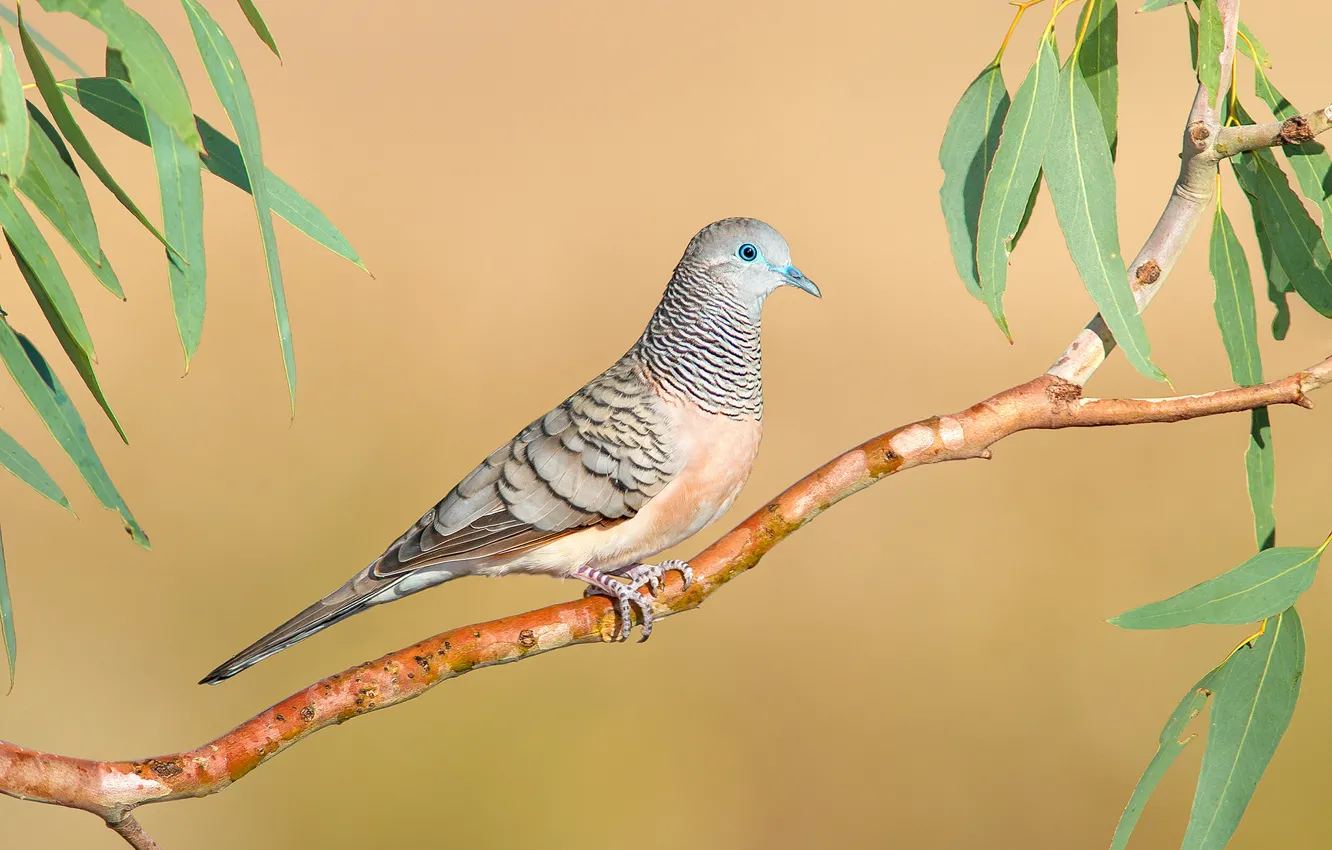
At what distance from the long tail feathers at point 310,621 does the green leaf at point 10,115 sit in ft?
2.54

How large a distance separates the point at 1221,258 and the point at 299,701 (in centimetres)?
140

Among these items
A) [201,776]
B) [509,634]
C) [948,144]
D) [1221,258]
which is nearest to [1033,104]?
[948,144]

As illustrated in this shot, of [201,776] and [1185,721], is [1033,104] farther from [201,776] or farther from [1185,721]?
[201,776]

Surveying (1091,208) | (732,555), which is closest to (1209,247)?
(1091,208)

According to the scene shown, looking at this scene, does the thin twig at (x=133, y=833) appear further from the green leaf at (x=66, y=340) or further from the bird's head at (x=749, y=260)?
the bird's head at (x=749, y=260)

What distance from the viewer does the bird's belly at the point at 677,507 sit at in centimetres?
176

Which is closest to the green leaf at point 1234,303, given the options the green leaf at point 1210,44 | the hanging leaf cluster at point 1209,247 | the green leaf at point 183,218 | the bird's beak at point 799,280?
the hanging leaf cluster at point 1209,247

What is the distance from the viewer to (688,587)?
1490mm

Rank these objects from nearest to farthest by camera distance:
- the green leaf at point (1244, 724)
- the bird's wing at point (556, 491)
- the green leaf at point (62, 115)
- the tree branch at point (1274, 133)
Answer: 1. the green leaf at point (62, 115)
2. the tree branch at point (1274, 133)
3. the green leaf at point (1244, 724)
4. the bird's wing at point (556, 491)

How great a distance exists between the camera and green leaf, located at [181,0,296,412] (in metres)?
1.17

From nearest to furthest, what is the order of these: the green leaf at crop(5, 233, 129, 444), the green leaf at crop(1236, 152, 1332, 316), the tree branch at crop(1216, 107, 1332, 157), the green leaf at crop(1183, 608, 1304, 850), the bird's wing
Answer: the green leaf at crop(5, 233, 129, 444) < the tree branch at crop(1216, 107, 1332, 157) < the green leaf at crop(1183, 608, 1304, 850) < the green leaf at crop(1236, 152, 1332, 316) < the bird's wing

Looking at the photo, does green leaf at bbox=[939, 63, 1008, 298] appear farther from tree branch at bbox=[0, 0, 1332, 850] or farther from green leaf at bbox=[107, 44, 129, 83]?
green leaf at bbox=[107, 44, 129, 83]

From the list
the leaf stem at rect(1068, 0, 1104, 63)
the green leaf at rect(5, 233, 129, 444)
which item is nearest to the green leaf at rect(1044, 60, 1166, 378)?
the leaf stem at rect(1068, 0, 1104, 63)

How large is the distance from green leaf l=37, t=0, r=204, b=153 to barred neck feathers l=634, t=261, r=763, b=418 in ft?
2.93
